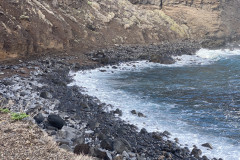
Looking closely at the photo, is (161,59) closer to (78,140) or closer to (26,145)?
(78,140)

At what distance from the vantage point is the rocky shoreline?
23.9ft

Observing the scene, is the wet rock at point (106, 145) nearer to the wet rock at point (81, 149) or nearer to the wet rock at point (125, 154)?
the wet rock at point (125, 154)

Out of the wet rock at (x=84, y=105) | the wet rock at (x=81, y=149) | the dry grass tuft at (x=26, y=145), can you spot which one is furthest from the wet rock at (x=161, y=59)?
the dry grass tuft at (x=26, y=145)

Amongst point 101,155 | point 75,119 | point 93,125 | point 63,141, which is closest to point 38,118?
point 63,141

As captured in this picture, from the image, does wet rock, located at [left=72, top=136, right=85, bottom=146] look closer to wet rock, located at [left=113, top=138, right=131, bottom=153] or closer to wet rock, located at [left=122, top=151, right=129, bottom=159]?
wet rock, located at [left=113, top=138, right=131, bottom=153]

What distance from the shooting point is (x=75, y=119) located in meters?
9.48

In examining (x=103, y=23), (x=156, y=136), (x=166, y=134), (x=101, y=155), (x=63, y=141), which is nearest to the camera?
(x=101, y=155)

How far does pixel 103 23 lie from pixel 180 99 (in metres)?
20.2

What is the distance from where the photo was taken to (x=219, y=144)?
28.9 ft

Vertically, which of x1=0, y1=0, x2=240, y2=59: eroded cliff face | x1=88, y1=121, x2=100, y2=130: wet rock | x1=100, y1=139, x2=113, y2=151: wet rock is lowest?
x1=88, y1=121, x2=100, y2=130: wet rock

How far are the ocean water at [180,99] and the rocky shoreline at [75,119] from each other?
2.87ft

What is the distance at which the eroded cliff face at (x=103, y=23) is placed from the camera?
18.2 m

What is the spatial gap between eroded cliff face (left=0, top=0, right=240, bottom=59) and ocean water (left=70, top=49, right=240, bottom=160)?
473 cm

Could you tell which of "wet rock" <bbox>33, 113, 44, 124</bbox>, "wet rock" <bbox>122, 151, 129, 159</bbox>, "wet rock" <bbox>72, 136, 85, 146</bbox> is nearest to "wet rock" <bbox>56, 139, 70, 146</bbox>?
"wet rock" <bbox>72, 136, 85, 146</bbox>
